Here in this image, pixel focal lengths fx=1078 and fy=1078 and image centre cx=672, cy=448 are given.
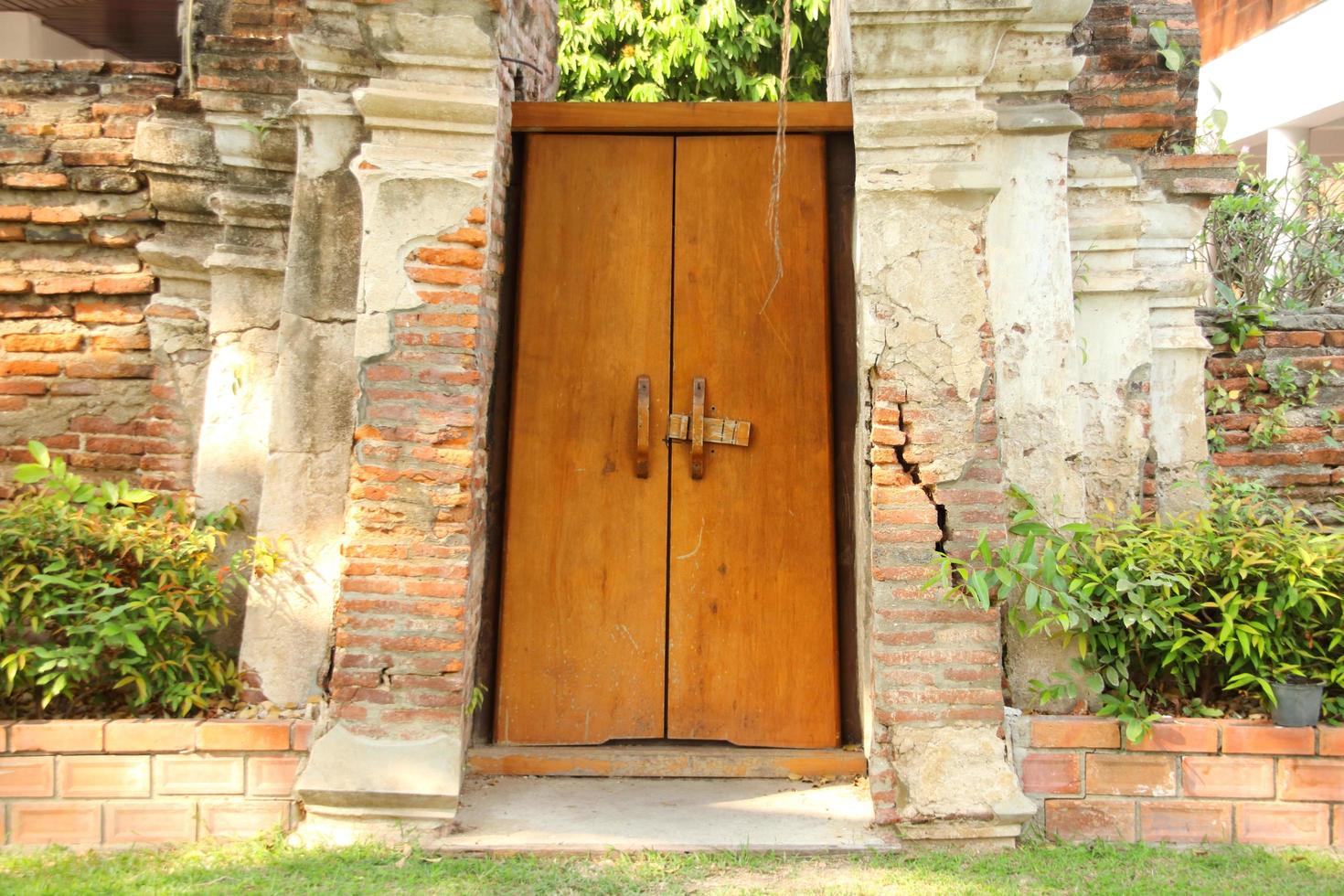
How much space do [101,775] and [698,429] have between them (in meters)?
2.29

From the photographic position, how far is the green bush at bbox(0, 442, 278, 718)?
350 centimetres

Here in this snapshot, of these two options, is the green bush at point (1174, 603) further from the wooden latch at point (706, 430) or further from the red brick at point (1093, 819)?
the wooden latch at point (706, 430)

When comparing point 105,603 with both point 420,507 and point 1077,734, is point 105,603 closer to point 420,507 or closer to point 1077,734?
point 420,507

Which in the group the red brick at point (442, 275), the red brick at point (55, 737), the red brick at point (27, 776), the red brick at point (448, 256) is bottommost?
the red brick at point (27, 776)

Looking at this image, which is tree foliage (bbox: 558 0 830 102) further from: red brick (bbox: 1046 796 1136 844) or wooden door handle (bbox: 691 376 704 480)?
red brick (bbox: 1046 796 1136 844)

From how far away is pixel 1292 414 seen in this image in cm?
466

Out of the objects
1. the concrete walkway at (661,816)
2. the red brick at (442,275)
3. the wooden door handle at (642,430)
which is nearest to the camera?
the concrete walkway at (661,816)

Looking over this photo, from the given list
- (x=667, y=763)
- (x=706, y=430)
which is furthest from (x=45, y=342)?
(x=667, y=763)

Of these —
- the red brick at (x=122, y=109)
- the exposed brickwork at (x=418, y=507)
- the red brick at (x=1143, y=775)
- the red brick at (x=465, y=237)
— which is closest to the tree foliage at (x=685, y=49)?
the red brick at (x=122, y=109)

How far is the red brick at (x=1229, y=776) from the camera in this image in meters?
3.48

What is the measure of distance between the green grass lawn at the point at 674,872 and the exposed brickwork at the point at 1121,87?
2.57m

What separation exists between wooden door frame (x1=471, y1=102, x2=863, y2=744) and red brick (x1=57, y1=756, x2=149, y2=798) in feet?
3.61

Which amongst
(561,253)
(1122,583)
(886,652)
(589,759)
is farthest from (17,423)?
(1122,583)

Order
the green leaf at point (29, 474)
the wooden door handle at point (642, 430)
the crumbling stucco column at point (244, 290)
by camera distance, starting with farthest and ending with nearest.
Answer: the crumbling stucco column at point (244, 290), the wooden door handle at point (642, 430), the green leaf at point (29, 474)
